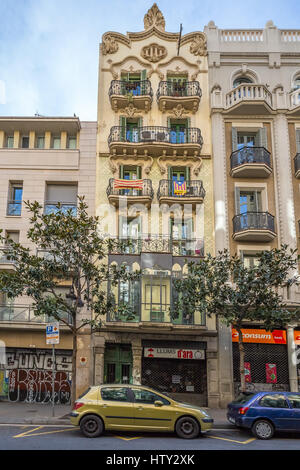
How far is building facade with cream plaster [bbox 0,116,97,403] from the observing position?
810 inches

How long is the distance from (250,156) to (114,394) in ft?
50.3

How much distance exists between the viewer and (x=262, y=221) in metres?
22.0

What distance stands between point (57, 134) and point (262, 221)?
1230 centimetres

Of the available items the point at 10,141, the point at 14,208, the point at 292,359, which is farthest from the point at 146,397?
the point at 10,141

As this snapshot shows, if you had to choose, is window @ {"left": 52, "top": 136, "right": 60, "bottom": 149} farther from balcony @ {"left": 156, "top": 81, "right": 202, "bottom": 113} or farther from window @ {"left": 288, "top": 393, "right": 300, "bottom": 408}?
window @ {"left": 288, "top": 393, "right": 300, "bottom": 408}

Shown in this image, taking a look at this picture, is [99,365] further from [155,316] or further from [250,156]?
[250,156]

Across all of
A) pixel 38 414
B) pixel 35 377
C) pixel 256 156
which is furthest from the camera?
pixel 256 156

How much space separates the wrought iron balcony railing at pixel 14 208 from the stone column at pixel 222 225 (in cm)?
1037

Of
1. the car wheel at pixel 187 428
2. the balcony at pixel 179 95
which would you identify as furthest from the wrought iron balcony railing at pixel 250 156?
the car wheel at pixel 187 428

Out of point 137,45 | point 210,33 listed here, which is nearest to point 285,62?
point 210,33

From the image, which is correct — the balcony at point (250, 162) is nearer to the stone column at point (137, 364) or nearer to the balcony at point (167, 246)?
the balcony at point (167, 246)

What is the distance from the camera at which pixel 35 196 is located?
23094mm
